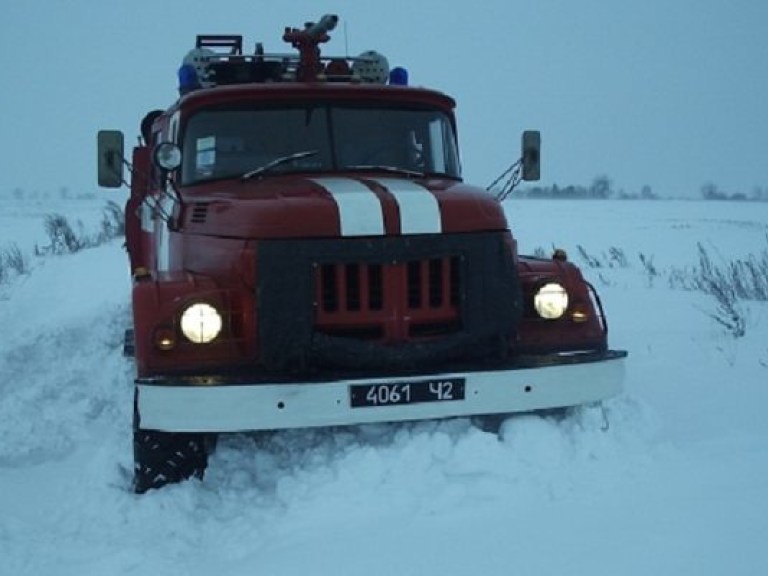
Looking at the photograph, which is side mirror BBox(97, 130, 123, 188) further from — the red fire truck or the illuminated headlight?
the illuminated headlight

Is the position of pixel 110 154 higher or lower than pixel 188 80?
lower

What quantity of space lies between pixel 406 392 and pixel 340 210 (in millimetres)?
1010

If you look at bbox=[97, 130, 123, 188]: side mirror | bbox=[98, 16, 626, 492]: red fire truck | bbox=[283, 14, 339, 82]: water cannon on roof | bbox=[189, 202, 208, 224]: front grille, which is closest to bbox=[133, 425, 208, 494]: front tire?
bbox=[98, 16, 626, 492]: red fire truck

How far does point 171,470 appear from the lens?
450 centimetres

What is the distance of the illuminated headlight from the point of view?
438 centimetres

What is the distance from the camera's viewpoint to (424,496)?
408cm

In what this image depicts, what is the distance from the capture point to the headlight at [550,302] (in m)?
5.04

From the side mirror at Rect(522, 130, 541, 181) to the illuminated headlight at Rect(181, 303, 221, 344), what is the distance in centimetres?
296

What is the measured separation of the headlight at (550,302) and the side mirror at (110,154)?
9.32ft

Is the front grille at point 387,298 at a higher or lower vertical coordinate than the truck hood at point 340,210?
lower

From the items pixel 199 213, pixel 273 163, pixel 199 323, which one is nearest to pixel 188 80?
pixel 273 163

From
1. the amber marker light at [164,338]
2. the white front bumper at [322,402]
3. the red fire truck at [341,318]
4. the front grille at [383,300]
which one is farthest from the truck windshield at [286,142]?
the white front bumper at [322,402]

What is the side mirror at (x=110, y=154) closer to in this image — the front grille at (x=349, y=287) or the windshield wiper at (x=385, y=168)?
the windshield wiper at (x=385, y=168)

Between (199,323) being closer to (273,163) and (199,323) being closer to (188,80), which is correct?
(273,163)
